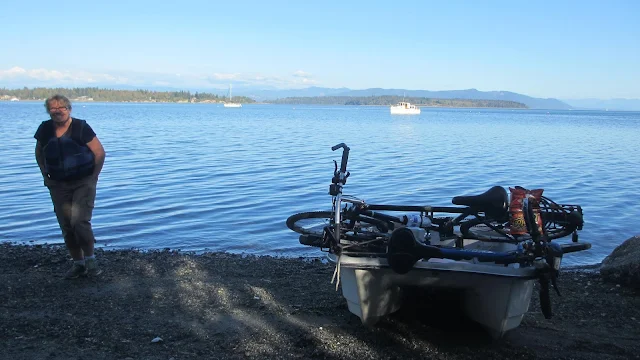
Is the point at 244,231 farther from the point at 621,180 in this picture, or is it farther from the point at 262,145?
the point at 262,145

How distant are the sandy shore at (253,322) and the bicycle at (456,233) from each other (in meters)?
0.83

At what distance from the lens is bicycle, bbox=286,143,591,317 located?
196 inches

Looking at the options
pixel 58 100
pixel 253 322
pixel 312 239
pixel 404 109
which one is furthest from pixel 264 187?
pixel 404 109

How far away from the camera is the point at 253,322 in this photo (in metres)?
6.24

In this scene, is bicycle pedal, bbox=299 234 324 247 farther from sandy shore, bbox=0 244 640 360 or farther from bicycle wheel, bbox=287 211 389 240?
sandy shore, bbox=0 244 640 360

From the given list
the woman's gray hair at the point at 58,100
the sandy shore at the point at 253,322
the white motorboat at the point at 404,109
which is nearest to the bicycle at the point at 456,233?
the sandy shore at the point at 253,322

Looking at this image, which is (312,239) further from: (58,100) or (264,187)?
(264,187)

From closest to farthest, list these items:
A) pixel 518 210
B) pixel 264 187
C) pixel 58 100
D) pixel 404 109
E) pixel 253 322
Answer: pixel 518 210
pixel 253 322
pixel 58 100
pixel 264 187
pixel 404 109

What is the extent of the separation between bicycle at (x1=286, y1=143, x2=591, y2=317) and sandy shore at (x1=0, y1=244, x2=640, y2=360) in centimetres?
83

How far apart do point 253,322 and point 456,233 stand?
233 centimetres

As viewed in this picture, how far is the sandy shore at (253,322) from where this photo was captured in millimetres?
5488

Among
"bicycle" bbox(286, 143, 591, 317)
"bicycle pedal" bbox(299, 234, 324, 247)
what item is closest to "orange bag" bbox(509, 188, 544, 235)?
"bicycle" bbox(286, 143, 591, 317)

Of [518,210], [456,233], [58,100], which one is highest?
[58,100]

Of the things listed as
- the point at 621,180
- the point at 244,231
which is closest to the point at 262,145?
the point at 621,180
